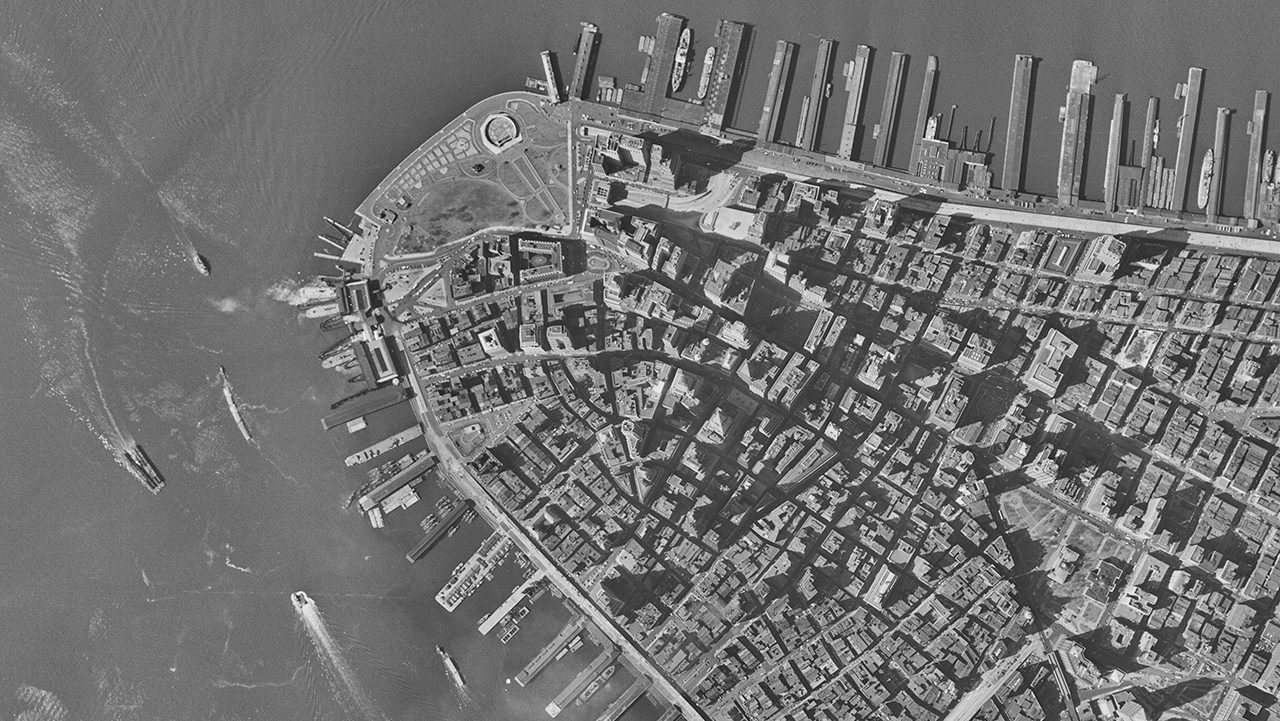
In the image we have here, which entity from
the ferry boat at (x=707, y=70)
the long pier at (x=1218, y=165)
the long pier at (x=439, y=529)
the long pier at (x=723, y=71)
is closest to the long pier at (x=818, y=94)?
the long pier at (x=723, y=71)

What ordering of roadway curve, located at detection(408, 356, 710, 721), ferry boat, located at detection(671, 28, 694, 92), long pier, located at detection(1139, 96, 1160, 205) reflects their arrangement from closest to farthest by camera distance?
A: 1. roadway curve, located at detection(408, 356, 710, 721)
2. long pier, located at detection(1139, 96, 1160, 205)
3. ferry boat, located at detection(671, 28, 694, 92)

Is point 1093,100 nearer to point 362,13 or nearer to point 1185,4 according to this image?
point 1185,4

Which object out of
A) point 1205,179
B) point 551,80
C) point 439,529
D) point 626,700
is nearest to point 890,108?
point 1205,179

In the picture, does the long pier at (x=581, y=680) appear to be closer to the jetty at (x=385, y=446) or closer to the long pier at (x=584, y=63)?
the jetty at (x=385, y=446)

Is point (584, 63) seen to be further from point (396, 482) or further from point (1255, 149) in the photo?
point (1255, 149)

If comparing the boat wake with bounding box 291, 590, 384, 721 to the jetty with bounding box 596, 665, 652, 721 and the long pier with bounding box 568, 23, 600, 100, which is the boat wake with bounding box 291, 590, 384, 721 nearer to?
the jetty with bounding box 596, 665, 652, 721

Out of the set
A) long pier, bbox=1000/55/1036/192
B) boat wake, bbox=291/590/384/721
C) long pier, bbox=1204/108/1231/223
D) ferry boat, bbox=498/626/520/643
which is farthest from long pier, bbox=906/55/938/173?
boat wake, bbox=291/590/384/721
